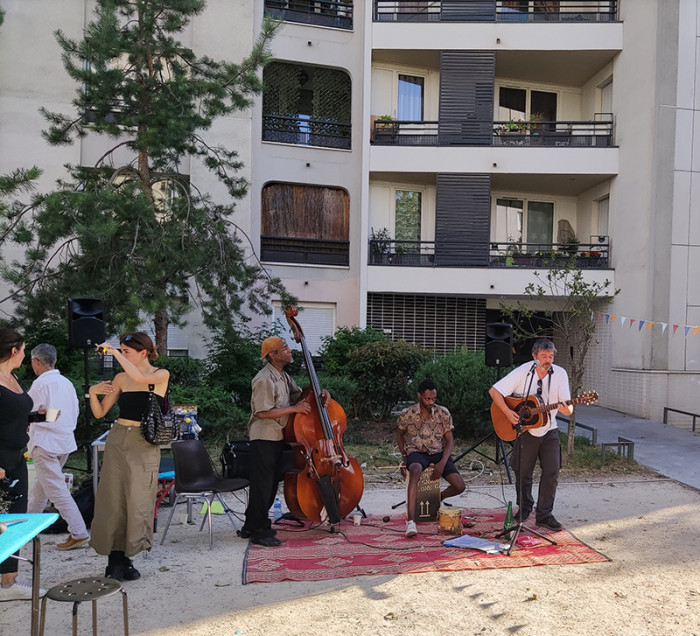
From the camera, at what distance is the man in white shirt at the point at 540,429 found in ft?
21.1

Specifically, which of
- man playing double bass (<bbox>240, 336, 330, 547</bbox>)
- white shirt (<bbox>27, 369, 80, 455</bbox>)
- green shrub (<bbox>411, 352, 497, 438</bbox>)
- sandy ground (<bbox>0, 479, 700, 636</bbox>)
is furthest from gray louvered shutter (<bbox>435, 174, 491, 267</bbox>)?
white shirt (<bbox>27, 369, 80, 455</bbox>)

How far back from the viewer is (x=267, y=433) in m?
6.16

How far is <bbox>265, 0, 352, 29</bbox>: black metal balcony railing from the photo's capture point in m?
16.9

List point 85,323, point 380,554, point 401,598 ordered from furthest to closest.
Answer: point 85,323 → point 380,554 → point 401,598

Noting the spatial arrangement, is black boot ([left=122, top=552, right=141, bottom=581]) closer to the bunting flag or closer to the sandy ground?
the sandy ground

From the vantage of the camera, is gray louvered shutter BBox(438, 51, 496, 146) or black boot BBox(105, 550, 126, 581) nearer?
black boot BBox(105, 550, 126, 581)

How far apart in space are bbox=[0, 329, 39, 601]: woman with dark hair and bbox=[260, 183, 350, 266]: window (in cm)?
1219

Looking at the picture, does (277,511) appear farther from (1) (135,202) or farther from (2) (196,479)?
(1) (135,202)

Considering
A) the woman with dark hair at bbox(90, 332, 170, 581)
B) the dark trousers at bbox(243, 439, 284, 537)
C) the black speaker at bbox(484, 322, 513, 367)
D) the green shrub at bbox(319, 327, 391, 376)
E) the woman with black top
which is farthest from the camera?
the green shrub at bbox(319, 327, 391, 376)

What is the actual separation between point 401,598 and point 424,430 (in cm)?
243

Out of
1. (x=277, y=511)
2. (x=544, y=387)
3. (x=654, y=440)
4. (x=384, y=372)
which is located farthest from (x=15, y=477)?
(x=654, y=440)

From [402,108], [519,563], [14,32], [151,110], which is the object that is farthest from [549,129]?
[519,563]

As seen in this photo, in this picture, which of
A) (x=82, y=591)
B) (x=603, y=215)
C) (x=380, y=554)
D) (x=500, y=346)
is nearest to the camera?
(x=82, y=591)

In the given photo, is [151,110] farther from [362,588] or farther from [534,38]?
[534,38]
